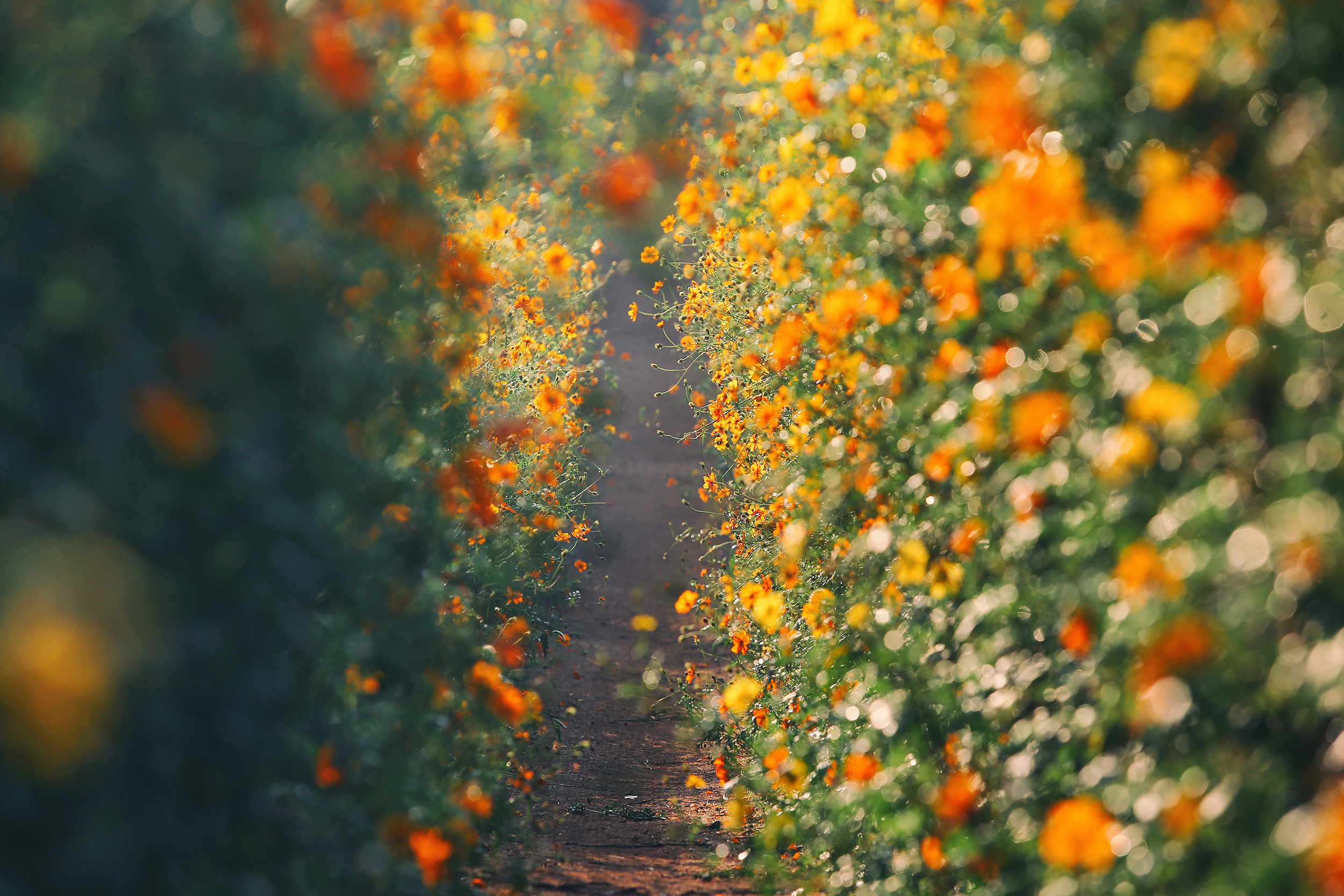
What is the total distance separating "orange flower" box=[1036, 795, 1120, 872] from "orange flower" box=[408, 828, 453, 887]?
1.13 metres

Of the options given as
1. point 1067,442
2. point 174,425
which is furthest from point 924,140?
point 174,425

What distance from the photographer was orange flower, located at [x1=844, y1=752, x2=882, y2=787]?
211 cm

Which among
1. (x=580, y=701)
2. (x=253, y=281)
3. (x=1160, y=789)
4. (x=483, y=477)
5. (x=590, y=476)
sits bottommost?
(x=1160, y=789)

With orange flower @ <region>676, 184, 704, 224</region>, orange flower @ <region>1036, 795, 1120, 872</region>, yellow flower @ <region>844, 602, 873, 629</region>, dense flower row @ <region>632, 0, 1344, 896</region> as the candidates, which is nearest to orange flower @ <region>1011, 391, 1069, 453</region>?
dense flower row @ <region>632, 0, 1344, 896</region>

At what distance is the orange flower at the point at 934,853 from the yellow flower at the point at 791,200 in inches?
58.1

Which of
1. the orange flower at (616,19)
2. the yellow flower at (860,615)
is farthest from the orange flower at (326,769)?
the orange flower at (616,19)

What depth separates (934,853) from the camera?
192 cm

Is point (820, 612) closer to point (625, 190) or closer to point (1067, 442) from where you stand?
point (1067, 442)

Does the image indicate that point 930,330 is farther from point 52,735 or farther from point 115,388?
point 52,735

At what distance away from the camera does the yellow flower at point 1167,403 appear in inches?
54.1

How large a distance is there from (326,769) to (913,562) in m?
1.29

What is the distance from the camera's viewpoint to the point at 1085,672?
5.42 feet

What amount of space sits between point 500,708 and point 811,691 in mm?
1149

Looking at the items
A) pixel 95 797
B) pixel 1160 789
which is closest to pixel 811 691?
pixel 1160 789
